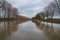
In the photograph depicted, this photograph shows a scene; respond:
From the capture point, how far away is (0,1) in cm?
3238

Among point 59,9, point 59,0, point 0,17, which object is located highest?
point 59,0

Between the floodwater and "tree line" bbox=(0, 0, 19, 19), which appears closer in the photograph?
the floodwater

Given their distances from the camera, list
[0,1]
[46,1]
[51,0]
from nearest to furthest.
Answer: [46,1] → [51,0] → [0,1]

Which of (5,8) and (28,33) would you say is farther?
(5,8)

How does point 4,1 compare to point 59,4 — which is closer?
point 59,4

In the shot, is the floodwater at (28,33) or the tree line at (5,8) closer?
the floodwater at (28,33)

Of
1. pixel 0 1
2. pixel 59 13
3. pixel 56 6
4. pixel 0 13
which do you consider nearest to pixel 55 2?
pixel 56 6

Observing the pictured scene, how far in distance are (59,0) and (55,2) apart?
4.23 ft

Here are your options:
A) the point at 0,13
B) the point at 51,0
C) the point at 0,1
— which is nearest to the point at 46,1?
the point at 51,0

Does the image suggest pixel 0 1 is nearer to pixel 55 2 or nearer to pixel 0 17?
pixel 0 17

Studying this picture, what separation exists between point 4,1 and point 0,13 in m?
5.30

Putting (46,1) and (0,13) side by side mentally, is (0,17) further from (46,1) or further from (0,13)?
(46,1)

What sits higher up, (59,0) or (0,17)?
(59,0)

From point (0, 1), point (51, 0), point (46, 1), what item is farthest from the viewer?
point (0, 1)
